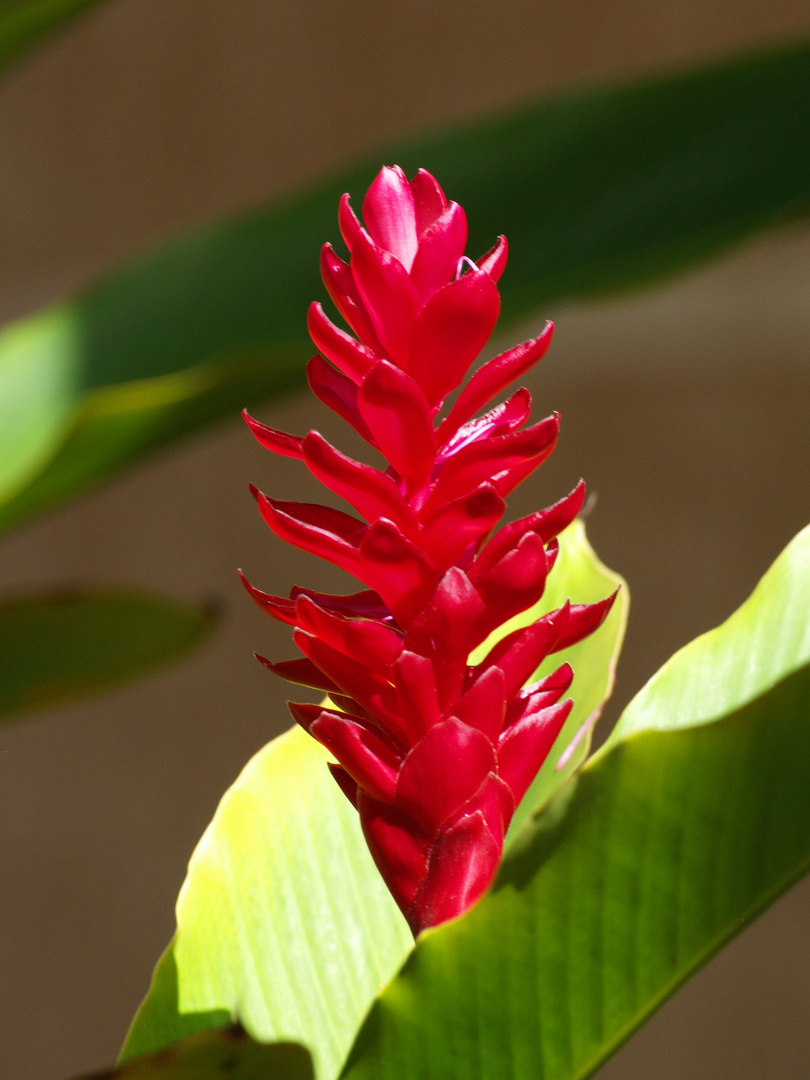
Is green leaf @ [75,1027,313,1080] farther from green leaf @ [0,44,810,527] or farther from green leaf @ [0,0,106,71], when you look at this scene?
green leaf @ [0,0,106,71]

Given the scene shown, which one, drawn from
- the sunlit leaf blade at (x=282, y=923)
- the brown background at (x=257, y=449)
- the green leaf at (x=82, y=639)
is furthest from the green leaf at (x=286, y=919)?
the brown background at (x=257, y=449)

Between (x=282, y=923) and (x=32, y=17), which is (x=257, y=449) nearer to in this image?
(x=32, y=17)

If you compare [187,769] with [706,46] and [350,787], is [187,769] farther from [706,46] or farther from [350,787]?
[350,787]

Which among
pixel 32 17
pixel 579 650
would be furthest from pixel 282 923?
pixel 32 17

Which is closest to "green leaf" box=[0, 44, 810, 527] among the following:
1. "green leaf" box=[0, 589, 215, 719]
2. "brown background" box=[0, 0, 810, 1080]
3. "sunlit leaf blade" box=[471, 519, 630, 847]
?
"green leaf" box=[0, 589, 215, 719]

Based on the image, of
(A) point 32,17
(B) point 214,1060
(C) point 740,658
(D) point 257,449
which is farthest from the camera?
(D) point 257,449

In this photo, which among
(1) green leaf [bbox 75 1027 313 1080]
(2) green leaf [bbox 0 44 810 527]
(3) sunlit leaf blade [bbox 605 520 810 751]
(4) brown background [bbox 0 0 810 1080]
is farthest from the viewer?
(4) brown background [bbox 0 0 810 1080]
